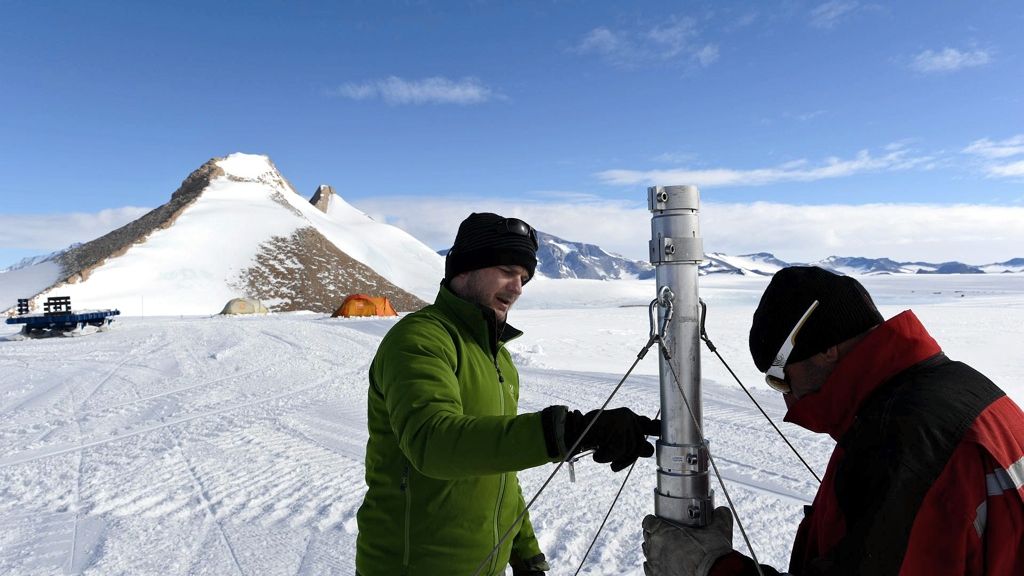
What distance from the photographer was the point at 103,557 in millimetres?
3959

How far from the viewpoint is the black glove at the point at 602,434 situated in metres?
1.53

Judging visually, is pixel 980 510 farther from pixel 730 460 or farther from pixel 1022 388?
pixel 1022 388

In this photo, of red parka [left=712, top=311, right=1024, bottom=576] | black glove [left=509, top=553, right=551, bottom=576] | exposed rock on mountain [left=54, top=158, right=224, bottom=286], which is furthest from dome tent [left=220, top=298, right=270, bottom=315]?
red parka [left=712, top=311, right=1024, bottom=576]

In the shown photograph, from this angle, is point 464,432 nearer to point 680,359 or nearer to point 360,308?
point 680,359

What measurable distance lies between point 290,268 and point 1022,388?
59.6m

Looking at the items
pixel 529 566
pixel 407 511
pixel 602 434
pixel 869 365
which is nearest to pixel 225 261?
pixel 529 566

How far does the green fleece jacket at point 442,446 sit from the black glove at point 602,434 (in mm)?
39

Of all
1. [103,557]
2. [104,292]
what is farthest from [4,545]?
[104,292]

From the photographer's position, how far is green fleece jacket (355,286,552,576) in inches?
61.0

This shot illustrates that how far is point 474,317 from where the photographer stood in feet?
7.25

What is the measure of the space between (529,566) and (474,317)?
124 cm

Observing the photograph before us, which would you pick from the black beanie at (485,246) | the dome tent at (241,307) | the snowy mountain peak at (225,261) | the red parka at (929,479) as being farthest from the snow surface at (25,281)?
the red parka at (929,479)

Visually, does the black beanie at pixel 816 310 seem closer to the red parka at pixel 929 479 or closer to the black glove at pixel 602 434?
the red parka at pixel 929 479

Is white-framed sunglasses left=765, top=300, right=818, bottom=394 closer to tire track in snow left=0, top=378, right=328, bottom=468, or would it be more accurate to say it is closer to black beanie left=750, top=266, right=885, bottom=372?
black beanie left=750, top=266, right=885, bottom=372
